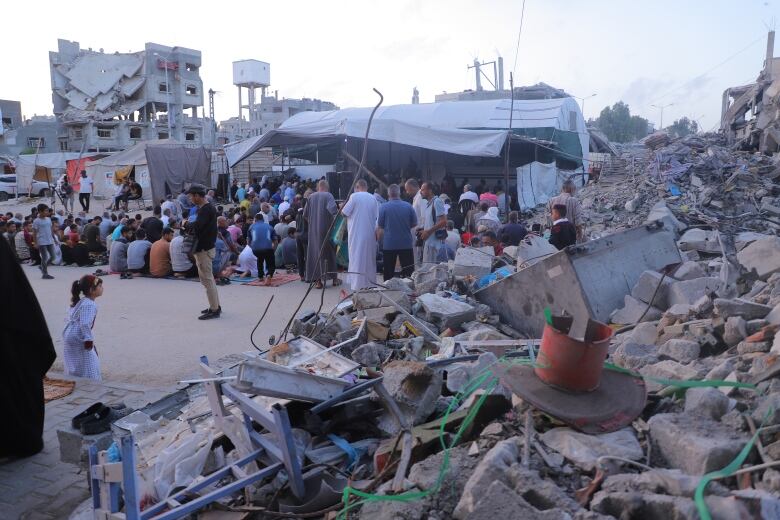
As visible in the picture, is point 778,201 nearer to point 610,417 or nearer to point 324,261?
point 324,261

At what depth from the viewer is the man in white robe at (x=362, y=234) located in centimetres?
784

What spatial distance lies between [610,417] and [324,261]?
7118 mm

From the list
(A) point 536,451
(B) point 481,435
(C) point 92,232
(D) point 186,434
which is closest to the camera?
(A) point 536,451

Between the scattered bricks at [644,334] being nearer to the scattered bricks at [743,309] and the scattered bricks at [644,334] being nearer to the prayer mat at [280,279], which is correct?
the scattered bricks at [743,309]

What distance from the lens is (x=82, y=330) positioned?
17.7 ft

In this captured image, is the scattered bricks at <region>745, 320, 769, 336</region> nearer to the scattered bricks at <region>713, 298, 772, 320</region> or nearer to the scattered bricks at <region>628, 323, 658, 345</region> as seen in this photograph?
the scattered bricks at <region>713, 298, 772, 320</region>

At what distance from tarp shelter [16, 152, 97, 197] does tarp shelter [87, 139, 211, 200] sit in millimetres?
5762

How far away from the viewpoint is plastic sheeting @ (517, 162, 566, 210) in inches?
634

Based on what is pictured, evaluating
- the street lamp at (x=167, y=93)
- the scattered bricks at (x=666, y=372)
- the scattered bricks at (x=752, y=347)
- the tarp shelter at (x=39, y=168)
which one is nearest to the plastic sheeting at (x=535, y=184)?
the scattered bricks at (x=752, y=347)

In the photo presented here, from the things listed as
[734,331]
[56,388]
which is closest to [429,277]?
[734,331]

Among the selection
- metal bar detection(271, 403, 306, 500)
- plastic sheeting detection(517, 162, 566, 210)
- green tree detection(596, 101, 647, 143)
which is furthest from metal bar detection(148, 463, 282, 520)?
green tree detection(596, 101, 647, 143)

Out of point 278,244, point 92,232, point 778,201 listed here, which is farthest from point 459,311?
point 92,232

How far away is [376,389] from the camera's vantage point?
11.0 ft

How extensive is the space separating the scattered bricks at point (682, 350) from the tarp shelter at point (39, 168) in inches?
1260
